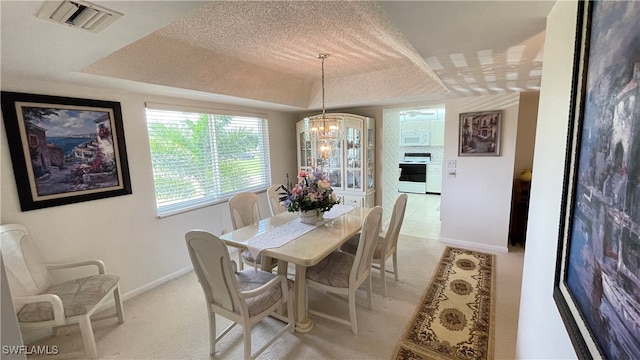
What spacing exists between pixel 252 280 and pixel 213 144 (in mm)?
2012

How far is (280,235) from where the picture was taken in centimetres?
230

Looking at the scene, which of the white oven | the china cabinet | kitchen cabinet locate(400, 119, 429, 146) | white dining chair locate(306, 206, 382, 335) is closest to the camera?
white dining chair locate(306, 206, 382, 335)

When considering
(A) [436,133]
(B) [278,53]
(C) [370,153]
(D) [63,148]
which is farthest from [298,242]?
(A) [436,133]

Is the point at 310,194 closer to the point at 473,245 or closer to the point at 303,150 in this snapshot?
the point at 303,150

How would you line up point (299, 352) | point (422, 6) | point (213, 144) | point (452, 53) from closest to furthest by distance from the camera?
point (422, 6) → point (452, 53) → point (299, 352) → point (213, 144)

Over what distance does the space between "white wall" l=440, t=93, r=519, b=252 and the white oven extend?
323 cm

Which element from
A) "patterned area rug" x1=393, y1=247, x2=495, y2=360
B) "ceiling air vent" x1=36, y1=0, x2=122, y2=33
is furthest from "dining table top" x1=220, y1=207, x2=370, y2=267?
"ceiling air vent" x1=36, y1=0, x2=122, y2=33

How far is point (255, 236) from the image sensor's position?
7.56 ft

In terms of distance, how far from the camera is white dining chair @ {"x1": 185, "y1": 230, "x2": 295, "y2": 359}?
160 cm

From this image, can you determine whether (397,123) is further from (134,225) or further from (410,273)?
(134,225)

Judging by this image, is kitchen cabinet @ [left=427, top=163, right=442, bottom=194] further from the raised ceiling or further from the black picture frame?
the black picture frame

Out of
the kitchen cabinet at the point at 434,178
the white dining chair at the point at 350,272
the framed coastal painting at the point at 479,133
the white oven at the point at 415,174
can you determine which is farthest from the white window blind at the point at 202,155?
the kitchen cabinet at the point at 434,178

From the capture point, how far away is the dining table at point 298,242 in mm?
1935

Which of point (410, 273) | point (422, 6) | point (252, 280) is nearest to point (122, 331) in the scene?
point (252, 280)
